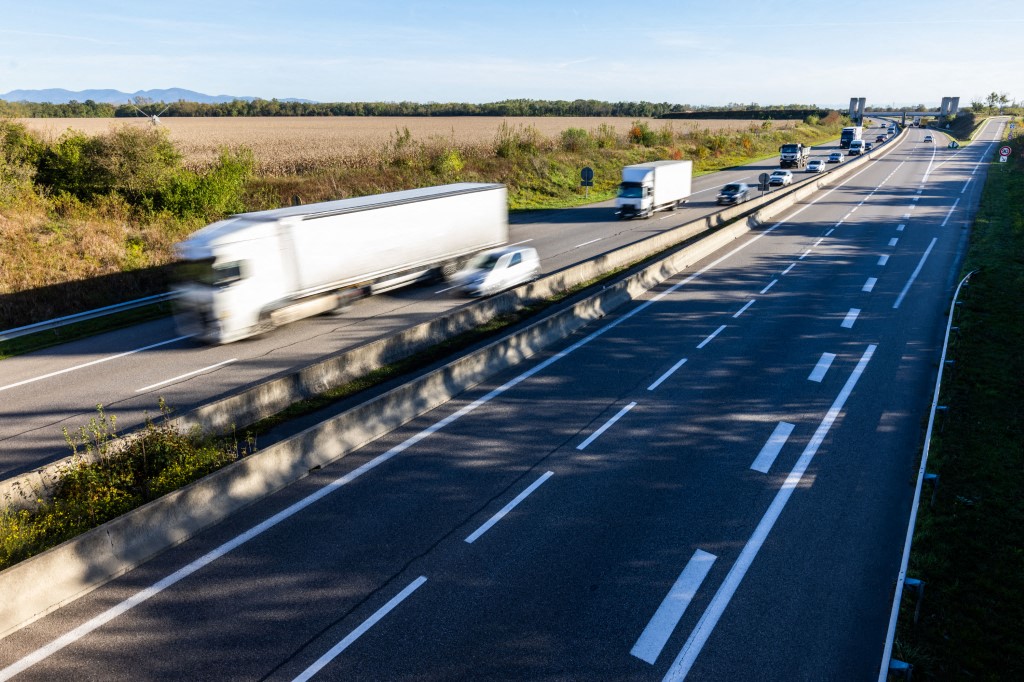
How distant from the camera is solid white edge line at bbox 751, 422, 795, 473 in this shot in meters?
11.6

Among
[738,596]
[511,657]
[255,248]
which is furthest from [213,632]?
[255,248]

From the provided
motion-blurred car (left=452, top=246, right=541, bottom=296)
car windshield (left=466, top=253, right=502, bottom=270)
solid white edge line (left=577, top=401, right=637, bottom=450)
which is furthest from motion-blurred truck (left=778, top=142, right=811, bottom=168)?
solid white edge line (left=577, top=401, right=637, bottom=450)

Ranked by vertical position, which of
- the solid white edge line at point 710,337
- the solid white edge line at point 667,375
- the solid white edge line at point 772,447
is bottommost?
the solid white edge line at point 772,447

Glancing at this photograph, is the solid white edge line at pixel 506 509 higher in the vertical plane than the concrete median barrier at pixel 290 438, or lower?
lower

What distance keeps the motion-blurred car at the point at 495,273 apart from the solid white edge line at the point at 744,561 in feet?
41.0

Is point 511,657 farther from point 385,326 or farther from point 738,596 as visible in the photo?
point 385,326

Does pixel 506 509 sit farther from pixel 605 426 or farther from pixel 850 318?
pixel 850 318

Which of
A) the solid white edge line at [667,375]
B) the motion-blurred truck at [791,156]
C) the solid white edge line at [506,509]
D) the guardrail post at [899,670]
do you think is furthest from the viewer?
the motion-blurred truck at [791,156]

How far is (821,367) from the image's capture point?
16281mm

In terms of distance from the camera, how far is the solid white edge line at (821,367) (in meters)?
15.6

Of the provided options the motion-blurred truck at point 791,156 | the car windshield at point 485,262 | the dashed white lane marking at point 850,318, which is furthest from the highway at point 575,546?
the motion-blurred truck at point 791,156

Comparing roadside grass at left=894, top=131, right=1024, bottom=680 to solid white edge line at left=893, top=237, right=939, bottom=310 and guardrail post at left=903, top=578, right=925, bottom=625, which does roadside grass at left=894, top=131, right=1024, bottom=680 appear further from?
solid white edge line at left=893, top=237, right=939, bottom=310

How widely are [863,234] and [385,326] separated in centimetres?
2894

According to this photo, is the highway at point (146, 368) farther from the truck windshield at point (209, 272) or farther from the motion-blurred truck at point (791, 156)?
the motion-blurred truck at point (791, 156)
